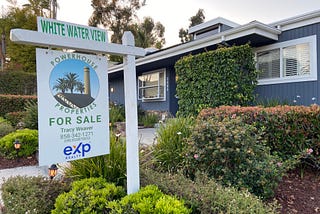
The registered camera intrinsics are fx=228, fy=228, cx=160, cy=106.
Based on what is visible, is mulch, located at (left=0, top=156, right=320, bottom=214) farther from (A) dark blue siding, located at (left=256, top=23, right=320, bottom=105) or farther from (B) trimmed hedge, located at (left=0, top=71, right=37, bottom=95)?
(B) trimmed hedge, located at (left=0, top=71, right=37, bottom=95)

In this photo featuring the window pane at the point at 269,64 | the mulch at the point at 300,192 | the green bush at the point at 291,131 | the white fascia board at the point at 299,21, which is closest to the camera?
Answer: the mulch at the point at 300,192

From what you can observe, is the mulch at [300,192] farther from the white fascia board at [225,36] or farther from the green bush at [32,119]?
the green bush at [32,119]

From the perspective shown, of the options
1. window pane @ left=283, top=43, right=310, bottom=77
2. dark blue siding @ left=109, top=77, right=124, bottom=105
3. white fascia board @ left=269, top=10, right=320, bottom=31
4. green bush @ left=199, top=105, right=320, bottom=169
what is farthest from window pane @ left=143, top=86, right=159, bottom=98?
green bush @ left=199, top=105, right=320, bottom=169

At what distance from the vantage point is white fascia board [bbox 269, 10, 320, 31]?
6117 mm

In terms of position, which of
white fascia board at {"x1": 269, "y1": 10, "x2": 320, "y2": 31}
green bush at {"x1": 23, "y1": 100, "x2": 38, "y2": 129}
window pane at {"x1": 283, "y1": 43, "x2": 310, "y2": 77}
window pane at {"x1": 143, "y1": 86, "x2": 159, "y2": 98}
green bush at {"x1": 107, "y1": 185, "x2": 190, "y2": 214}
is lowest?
green bush at {"x1": 107, "y1": 185, "x2": 190, "y2": 214}

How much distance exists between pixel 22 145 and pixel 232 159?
452 centimetres

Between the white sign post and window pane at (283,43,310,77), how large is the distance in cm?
581

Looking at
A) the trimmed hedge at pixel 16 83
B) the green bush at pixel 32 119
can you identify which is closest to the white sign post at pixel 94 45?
the green bush at pixel 32 119

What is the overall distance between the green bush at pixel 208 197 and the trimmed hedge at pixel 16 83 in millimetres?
15888

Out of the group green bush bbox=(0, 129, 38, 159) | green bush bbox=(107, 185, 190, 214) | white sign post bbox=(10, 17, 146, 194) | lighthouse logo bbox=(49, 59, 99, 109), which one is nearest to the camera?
green bush bbox=(107, 185, 190, 214)

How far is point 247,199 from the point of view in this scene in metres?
1.97

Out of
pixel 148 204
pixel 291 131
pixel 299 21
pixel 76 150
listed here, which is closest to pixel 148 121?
pixel 299 21

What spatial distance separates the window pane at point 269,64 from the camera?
7.12m

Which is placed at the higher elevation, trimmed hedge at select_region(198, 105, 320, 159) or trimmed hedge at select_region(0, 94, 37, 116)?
trimmed hedge at select_region(0, 94, 37, 116)
